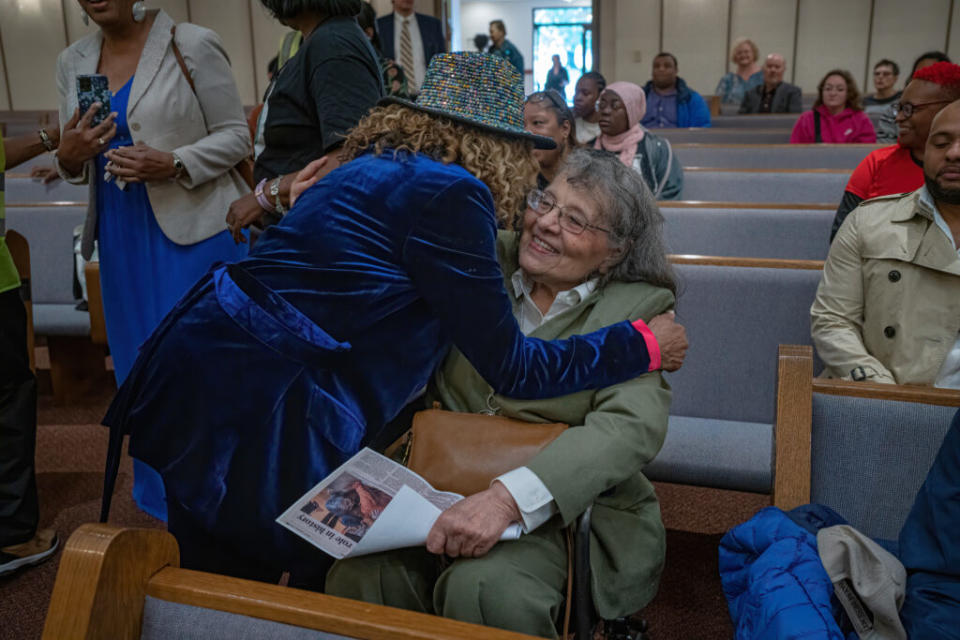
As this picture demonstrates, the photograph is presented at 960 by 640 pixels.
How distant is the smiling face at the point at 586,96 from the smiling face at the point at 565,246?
158 inches

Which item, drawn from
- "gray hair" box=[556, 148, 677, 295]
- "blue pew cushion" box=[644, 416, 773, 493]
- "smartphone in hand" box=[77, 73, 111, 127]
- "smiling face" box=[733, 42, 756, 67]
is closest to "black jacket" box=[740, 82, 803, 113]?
"smiling face" box=[733, 42, 756, 67]

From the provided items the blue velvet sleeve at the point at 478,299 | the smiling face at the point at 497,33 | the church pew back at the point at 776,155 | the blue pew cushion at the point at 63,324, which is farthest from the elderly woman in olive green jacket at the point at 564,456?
the smiling face at the point at 497,33

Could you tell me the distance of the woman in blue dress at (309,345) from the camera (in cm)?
124

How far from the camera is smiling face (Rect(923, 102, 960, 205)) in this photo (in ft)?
6.23

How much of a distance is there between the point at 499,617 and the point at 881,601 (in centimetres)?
55

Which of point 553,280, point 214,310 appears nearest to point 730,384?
point 553,280

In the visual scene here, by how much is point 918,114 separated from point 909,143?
0.37ft

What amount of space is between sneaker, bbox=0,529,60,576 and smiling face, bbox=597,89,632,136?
329 cm

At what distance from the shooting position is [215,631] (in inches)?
31.2

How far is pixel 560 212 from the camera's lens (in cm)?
163

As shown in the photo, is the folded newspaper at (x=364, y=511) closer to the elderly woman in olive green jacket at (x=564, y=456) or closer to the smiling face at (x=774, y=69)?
the elderly woman in olive green jacket at (x=564, y=456)

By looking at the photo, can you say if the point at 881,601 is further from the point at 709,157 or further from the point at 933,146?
the point at 709,157

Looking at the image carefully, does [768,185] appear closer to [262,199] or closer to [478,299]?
[262,199]

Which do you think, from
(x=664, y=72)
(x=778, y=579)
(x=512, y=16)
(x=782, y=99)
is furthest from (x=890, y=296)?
(x=512, y=16)
